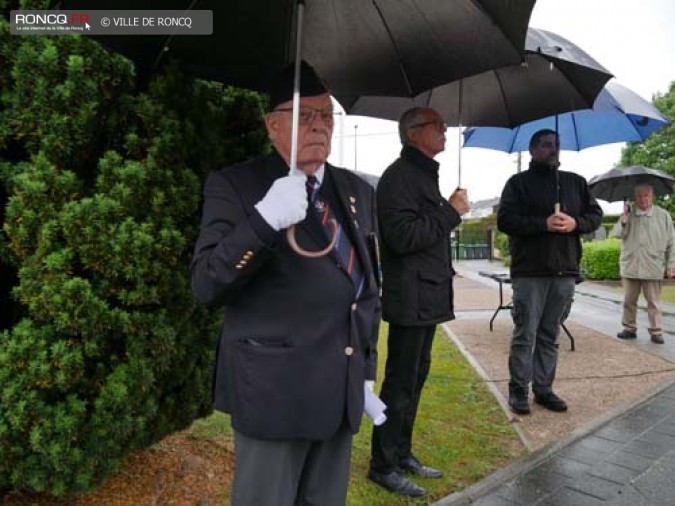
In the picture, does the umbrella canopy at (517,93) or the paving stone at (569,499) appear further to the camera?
the umbrella canopy at (517,93)

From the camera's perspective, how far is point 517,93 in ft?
14.0

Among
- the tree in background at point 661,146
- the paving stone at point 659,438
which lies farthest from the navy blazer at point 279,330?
the tree in background at point 661,146

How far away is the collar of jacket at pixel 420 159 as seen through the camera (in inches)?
134

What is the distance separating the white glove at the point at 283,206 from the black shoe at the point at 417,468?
2.38 meters

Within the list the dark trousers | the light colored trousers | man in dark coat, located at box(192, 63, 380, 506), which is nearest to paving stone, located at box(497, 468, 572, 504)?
the dark trousers

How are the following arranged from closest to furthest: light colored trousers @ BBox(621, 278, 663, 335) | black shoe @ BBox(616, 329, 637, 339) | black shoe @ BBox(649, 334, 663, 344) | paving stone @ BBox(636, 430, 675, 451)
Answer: paving stone @ BBox(636, 430, 675, 451)
black shoe @ BBox(649, 334, 663, 344)
light colored trousers @ BBox(621, 278, 663, 335)
black shoe @ BBox(616, 329, 637, 339)

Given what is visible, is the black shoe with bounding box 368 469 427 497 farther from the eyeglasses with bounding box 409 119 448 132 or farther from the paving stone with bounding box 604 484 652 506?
the eyeglasses with bounding box 409 119 448 132

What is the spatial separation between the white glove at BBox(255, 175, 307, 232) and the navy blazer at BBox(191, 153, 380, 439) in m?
0.07

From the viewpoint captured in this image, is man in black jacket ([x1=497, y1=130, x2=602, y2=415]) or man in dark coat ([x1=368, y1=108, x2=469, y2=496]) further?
man in black jacket ([x1=497, y1=130, x2=602, y2=415])

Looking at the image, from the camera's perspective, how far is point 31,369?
2.34 meters

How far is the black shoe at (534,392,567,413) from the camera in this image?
4.78 m

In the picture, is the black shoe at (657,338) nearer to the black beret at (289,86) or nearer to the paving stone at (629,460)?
the paving stone at (629,460)

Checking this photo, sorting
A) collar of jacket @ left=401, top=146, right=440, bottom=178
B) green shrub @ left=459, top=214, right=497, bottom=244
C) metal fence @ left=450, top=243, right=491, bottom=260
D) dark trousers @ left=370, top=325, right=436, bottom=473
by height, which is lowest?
metal fence @ left=450, top=243, right=491, bottom=260

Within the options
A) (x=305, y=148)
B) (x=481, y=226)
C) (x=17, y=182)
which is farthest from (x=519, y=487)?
(x=481, y=226)
